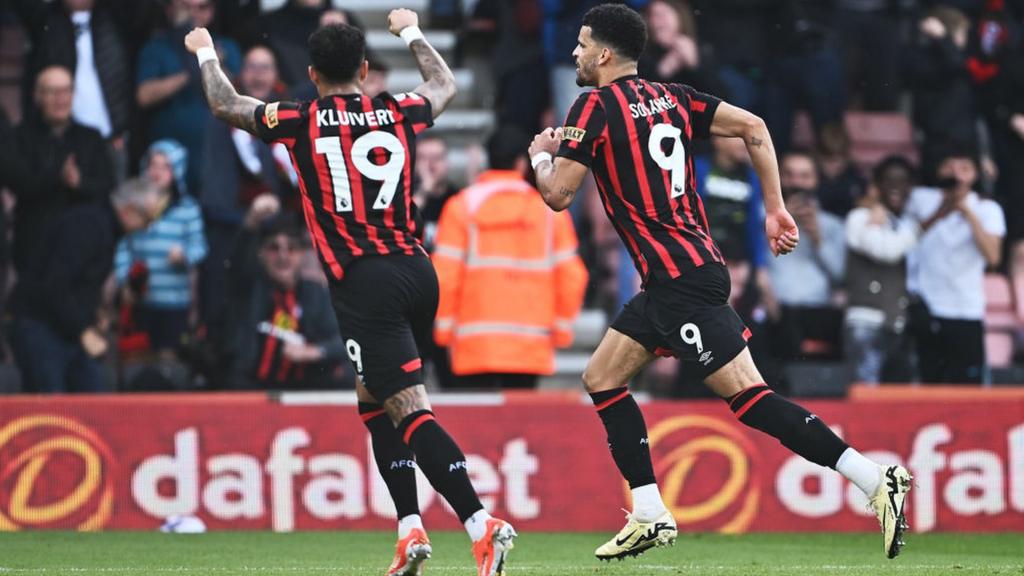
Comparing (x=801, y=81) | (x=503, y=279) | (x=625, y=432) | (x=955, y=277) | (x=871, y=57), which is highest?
(x=871, y=57)

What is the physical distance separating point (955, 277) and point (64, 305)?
6.25 meters

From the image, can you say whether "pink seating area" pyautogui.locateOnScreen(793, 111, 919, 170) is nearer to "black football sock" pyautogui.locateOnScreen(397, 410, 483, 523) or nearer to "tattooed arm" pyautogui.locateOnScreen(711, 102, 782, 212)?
"tattooed arm" pyautogui.locateOnScreen(711, 102, 782, 212)

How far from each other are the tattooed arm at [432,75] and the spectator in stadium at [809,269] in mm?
5722

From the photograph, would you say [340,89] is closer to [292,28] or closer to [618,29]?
[618,29]

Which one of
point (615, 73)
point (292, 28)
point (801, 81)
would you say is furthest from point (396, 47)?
point (615, 73)

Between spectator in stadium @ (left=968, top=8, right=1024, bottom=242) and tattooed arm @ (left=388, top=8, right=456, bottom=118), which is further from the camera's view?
spectator in stadium @ (left=968, top=8, right=1024, bottom=242)

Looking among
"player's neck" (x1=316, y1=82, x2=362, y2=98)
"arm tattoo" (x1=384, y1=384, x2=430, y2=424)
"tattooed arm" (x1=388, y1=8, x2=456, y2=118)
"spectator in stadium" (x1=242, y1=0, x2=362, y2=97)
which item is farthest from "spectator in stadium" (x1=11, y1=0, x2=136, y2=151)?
"arm tattoo" (x1=384, y1=384, x2=430, y2=424)

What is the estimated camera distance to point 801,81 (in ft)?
49.6

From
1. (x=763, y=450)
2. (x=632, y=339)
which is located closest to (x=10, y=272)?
(x=763, y=450)

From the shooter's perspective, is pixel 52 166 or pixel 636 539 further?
pixel 52 166

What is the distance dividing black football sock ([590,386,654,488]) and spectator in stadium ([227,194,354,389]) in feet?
14.0

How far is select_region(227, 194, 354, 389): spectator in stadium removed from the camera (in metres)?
12.4

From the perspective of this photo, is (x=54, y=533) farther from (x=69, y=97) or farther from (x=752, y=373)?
(x=752, y=373)

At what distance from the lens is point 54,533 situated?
11.1 m
